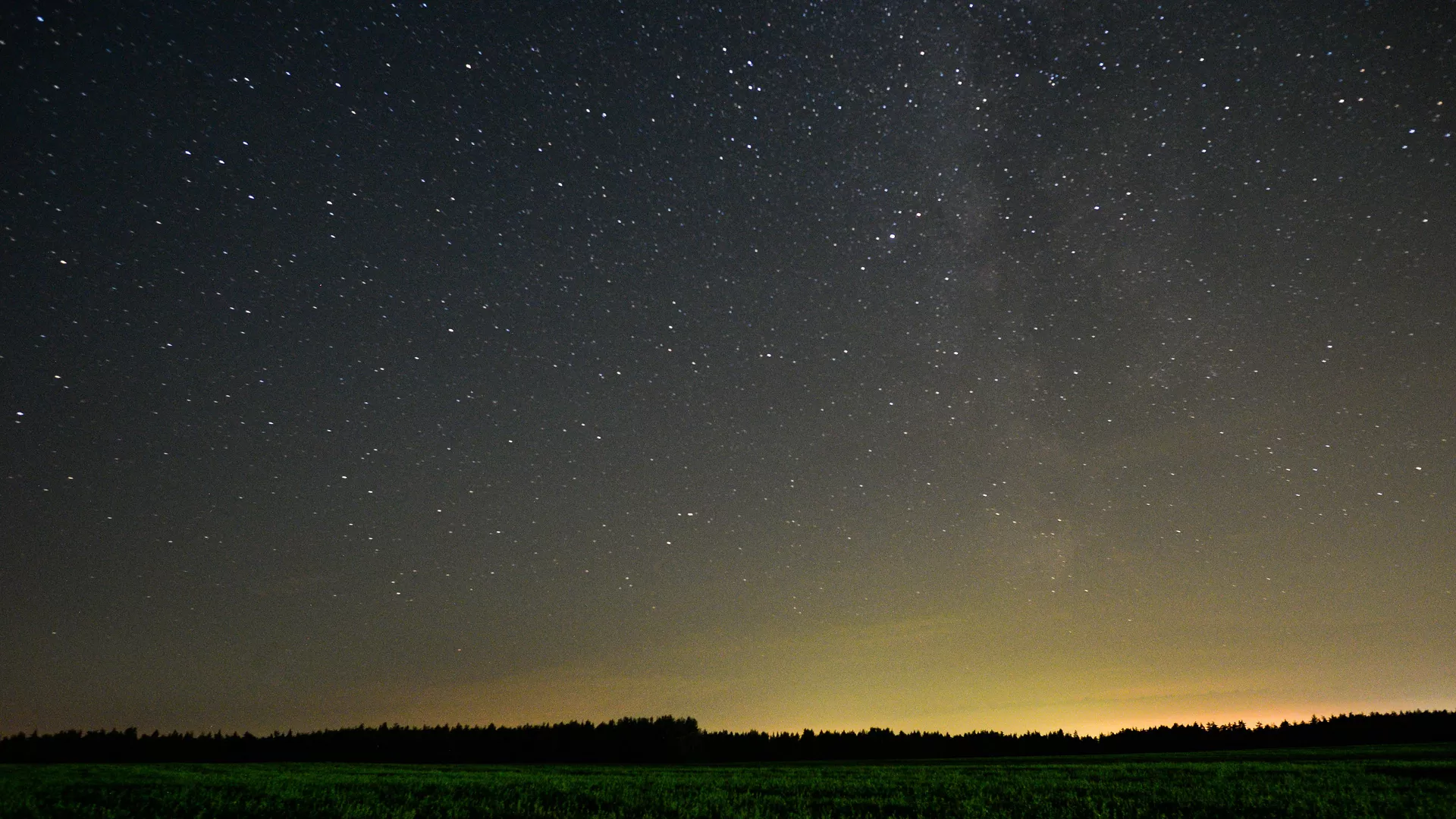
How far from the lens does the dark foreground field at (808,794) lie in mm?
16547

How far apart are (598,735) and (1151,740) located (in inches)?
2233

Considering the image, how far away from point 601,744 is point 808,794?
7636 cm

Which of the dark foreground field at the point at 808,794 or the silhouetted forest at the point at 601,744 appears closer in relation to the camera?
the dark foreground field at the point at 808,794

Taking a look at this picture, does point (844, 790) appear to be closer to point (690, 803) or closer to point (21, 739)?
point (690, 803)

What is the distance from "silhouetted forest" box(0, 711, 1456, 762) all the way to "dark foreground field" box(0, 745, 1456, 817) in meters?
43.4

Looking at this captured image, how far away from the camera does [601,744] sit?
90125 millimetres

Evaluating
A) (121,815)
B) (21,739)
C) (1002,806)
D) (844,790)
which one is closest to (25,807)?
(121,815)

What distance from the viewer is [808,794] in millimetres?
20750

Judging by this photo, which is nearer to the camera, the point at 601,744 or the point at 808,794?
the point at 808,794

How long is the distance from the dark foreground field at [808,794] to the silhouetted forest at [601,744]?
142ft

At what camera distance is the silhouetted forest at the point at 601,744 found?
64.1 meters

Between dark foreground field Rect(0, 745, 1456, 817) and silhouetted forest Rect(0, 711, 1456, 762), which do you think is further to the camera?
silhouetted forest Rect(0, 711, 1456, 762)

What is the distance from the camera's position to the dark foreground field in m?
16.5

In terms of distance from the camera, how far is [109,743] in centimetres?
9156
